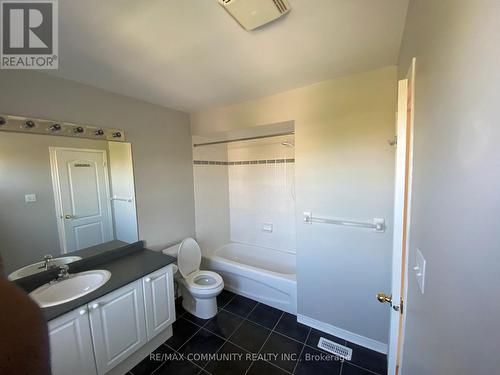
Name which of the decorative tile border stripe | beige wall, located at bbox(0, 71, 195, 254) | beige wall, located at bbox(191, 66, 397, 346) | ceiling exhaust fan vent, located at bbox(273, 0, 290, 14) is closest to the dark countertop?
beige wall, located at bbox(0, 71, 195, 254)

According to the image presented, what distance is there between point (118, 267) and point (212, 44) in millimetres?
1966

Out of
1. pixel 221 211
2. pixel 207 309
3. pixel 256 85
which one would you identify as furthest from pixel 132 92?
pixel 207 309

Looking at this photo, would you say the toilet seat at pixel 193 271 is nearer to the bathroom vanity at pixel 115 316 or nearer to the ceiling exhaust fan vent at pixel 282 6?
the bathroom vanity at pixel 115 316

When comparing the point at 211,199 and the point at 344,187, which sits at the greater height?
the point at 344,187

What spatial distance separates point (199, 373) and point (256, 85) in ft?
8.31

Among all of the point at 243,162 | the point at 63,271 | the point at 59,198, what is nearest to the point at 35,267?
the point at 63,271

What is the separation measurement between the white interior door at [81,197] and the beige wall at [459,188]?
236cm

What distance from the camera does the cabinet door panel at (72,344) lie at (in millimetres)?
1209

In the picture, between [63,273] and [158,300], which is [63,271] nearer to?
[63,273]

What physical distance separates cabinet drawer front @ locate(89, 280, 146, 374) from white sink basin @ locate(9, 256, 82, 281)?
0.60m

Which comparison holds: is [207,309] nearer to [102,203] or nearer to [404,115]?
[102,203]

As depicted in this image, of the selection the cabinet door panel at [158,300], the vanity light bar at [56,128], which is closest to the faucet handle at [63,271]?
the cabinet door panel at [158,300]

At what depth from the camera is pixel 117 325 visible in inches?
59.6

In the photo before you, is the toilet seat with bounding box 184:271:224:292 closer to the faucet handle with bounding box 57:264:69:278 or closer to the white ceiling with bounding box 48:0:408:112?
the faucet handle with bounding box 57:264:69:278
